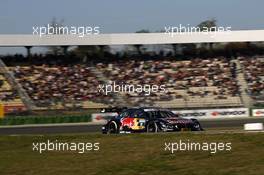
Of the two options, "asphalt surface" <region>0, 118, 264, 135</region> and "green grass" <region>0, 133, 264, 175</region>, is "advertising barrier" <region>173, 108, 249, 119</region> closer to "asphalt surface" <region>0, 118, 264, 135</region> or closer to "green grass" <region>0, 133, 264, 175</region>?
"asphalt surface" <region>0, 118, 264, 135</region>

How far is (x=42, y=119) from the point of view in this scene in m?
36.3

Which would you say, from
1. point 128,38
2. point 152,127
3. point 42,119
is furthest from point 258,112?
point 152,127

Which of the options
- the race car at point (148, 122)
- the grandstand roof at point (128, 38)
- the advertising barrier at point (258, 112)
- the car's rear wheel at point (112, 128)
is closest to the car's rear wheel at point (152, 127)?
the race car at point (148, 122)

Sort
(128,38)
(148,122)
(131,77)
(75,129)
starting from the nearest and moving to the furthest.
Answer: (148,122)
(75,129)
(131,77)
(128,38)

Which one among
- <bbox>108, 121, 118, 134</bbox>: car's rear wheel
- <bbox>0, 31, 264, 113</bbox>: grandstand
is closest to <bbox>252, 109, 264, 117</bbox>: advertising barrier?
<bbox>0, 31, 264, 113</bbox>: grandstand

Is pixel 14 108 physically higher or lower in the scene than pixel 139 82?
lower

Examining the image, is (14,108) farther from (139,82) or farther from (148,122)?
(148,122)

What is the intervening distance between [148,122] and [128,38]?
87.5ft

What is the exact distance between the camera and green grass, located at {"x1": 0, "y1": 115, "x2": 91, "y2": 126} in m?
36.0

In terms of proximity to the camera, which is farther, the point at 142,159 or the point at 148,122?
the point at 148,122

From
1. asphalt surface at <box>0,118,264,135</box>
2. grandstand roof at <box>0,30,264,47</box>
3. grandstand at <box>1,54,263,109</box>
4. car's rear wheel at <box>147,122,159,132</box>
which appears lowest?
asphalt surface at <box>0,118,264,135</box>

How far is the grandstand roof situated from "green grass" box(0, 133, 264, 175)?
2930 centimetres

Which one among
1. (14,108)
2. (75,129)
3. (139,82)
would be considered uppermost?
(139,82)

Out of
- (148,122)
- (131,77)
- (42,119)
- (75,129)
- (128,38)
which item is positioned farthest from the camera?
(128,38)
